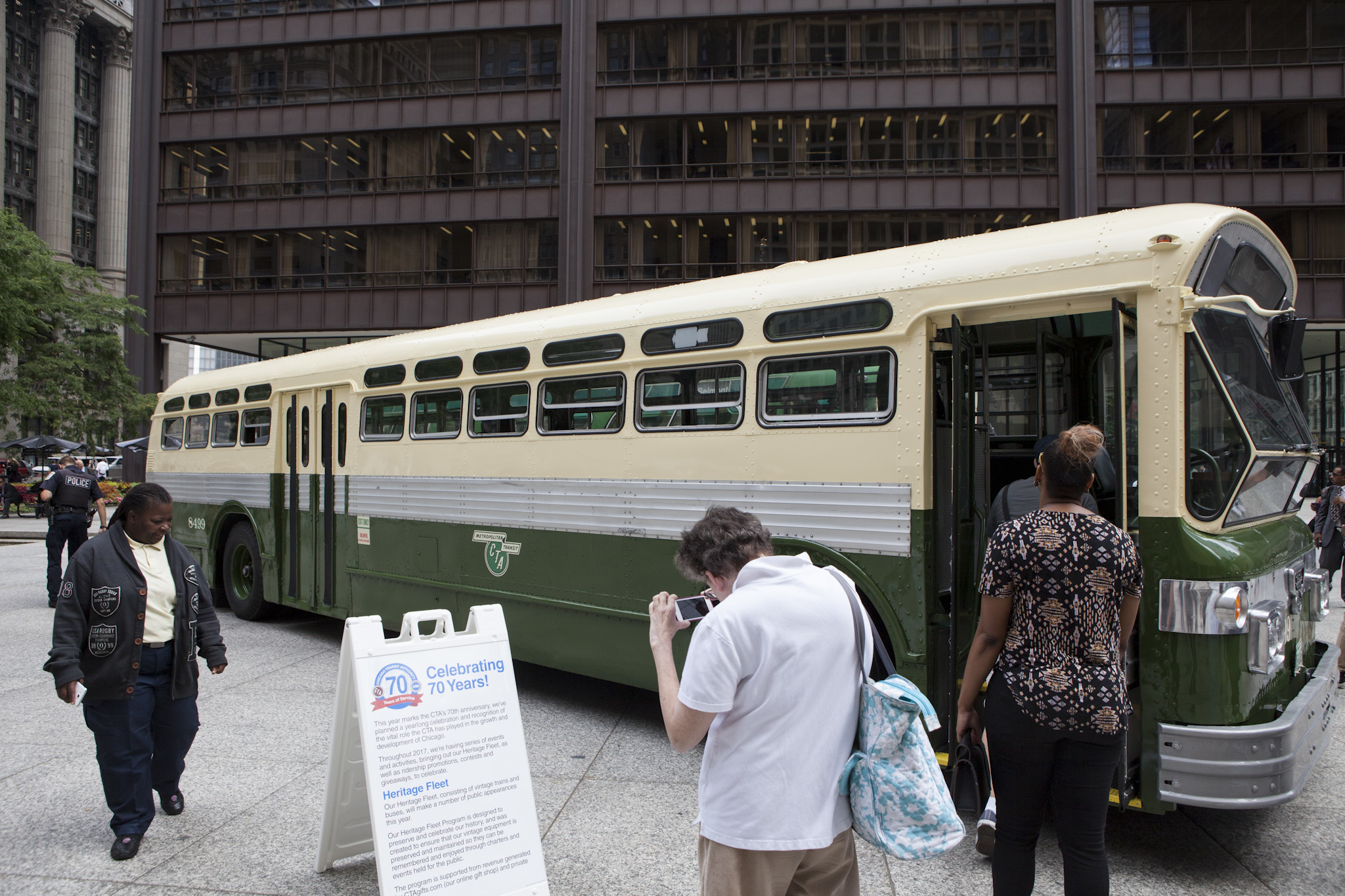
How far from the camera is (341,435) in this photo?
8.59 meters

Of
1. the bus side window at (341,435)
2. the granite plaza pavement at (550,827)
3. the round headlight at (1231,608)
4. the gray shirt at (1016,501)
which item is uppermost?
the bus side window at (341,435)

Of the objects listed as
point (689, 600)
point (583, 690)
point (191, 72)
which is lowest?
point (583, 690)

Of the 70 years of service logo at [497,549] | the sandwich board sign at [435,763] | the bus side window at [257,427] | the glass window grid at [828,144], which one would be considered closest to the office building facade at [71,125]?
the glass window grid at [828,144]

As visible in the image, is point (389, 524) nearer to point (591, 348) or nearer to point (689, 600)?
point (591, 348)

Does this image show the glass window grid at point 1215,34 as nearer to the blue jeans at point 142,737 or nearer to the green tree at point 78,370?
the blue jeans at point 142,737

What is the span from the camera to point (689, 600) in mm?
2658

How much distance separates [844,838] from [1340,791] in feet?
13.8

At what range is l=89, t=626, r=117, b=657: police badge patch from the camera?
405 cm

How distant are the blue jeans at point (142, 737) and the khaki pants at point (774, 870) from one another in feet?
10.3

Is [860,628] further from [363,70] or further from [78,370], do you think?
[78,370]

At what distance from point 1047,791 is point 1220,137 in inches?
1136

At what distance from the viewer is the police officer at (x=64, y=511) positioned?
36.5 feet

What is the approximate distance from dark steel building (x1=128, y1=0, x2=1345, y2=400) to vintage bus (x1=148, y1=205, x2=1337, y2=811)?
20420 millimetres

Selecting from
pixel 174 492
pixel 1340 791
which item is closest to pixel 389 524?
pixel 174 492
